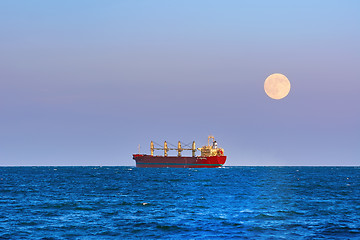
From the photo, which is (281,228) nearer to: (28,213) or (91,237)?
(91,237)

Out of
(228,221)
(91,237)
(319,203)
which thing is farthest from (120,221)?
(319,203)

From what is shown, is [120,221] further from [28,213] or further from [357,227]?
[357,227]

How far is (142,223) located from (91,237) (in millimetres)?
6179

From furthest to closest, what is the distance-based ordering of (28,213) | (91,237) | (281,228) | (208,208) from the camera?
1. (208,208)
2. (28,213)
3. (281,228)
4. (91,237)

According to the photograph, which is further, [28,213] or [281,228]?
[28,213]

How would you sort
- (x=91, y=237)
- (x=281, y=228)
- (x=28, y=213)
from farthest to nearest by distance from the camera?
1. (x=28, y=213)
2. (x=281, y=228)
3. (x=91, y=237)

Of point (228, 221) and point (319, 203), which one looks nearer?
point (228, 221)

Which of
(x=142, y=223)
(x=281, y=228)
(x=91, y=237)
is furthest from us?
(x=142, y=223)

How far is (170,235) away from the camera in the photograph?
29766 millimetres

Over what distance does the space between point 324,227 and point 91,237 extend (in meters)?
18.0

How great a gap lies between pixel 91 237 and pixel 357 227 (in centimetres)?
2048

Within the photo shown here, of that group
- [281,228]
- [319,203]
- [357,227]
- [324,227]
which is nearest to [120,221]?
[281,228]

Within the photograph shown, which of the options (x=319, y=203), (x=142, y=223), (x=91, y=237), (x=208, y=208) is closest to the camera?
(x=91, y=237)

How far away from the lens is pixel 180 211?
137ft
